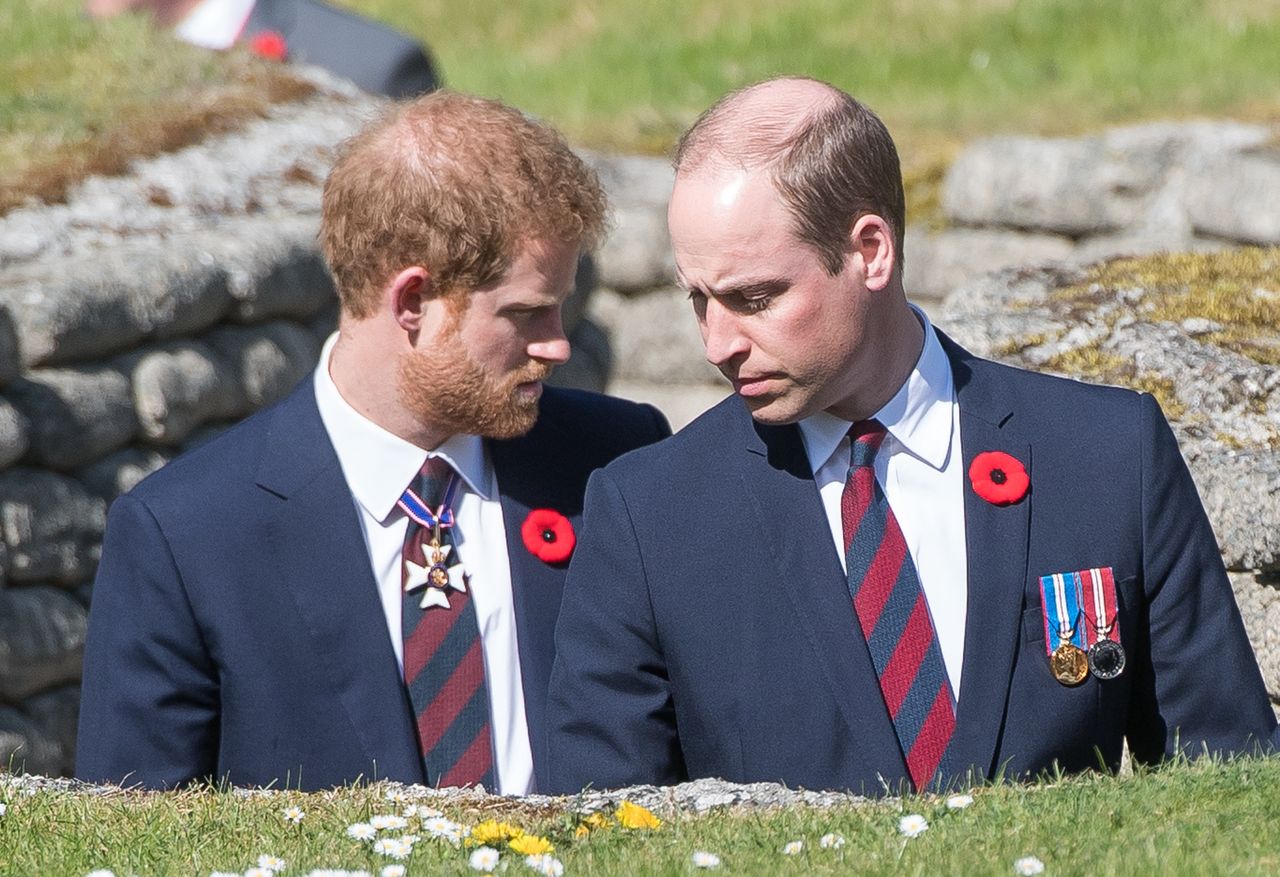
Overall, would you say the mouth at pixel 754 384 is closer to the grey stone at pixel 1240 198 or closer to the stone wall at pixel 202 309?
the stone wall at pixel 202 309

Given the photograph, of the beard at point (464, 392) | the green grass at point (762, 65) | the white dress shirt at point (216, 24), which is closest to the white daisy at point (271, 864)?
the beard at point (464, 392)

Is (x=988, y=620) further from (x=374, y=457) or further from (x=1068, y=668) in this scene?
(x=374, y=457)

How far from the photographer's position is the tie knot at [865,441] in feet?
10.4

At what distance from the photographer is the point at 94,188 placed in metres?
6.96

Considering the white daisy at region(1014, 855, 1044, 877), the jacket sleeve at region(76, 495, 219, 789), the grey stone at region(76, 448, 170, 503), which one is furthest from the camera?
the grey stone at region(76, 448, 170, 503)

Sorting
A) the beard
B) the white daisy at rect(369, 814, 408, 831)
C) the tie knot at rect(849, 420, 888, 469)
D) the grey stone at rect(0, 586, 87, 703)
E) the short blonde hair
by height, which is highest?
the short blonde hair

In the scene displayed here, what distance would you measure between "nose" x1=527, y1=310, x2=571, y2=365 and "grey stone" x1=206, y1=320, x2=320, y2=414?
2.95 metres

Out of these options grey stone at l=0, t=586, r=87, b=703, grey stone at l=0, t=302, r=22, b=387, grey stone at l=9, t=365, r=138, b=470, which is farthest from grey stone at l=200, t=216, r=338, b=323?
grey stone at l=0, t=586, r=87, b=703

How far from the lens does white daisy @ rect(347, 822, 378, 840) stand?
2.79 m

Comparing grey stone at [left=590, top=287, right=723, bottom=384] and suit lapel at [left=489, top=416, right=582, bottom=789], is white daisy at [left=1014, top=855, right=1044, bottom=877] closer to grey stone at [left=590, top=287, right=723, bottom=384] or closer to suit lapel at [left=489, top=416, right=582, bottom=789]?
suit lapel at [left=489, top=416, right=582, bottom=789]

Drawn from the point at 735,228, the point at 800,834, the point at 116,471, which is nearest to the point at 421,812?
the point at 800,834

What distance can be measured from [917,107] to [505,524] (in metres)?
6.58

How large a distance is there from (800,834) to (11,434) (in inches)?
134

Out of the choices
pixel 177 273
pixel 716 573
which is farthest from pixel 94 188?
pixel 716 573
